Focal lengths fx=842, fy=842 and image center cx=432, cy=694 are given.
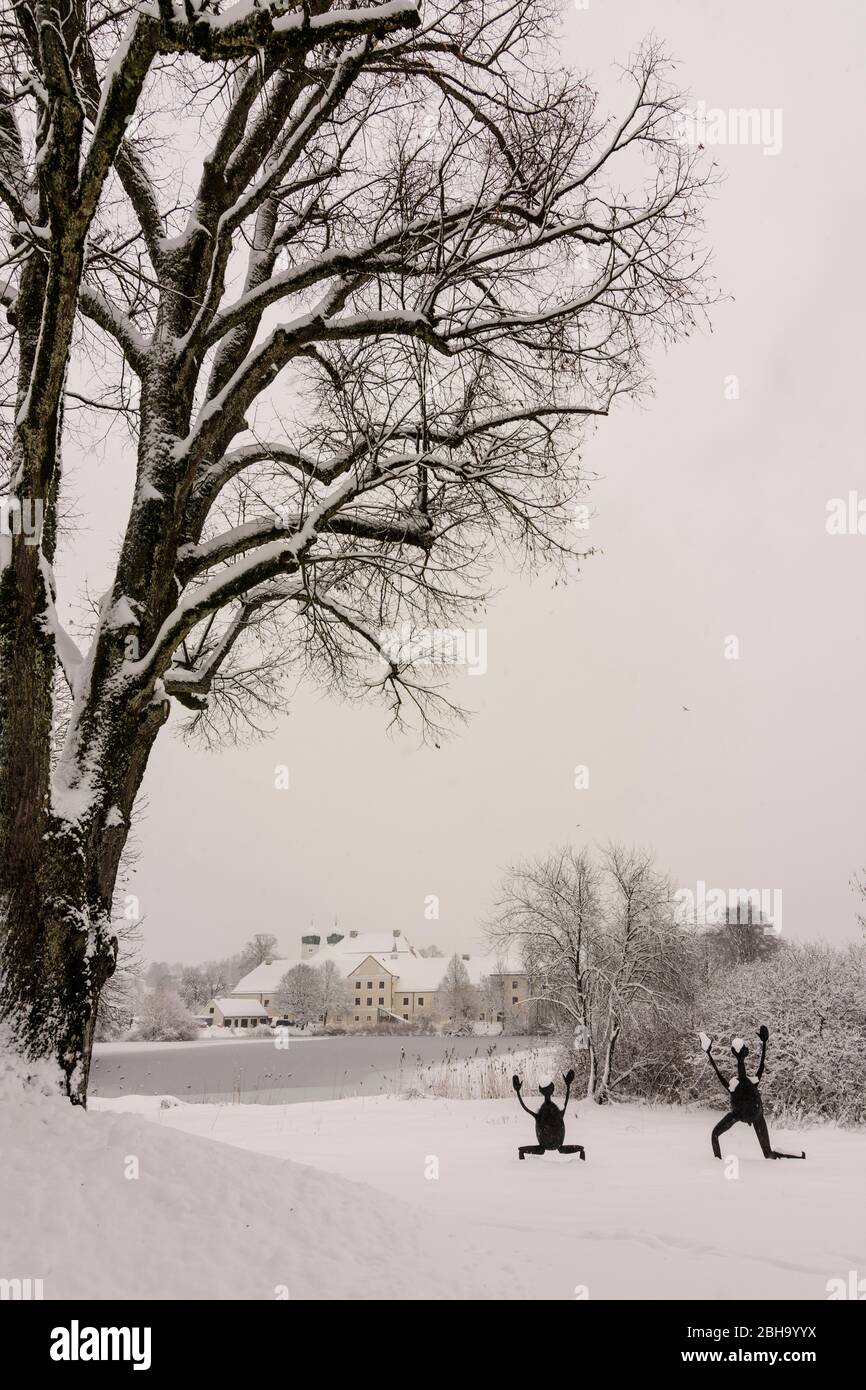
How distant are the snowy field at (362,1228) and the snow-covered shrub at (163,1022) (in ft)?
207

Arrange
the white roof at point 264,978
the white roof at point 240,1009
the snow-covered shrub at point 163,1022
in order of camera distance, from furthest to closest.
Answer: the white roof at point 264,978 → the white roof at point 240,1009 → the snow-covered shrub at point 163,1022

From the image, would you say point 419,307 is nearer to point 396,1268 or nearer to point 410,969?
point 396,1268

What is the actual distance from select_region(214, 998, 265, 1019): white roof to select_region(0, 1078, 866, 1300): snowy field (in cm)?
9232

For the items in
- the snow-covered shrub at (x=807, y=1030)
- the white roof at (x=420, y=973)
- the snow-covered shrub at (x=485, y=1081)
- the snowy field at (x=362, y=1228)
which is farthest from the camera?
the white roof at (x=420, y=973)

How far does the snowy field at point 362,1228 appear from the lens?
4.21 metres

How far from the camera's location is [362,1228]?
507 cm

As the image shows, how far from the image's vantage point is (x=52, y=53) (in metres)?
4.16

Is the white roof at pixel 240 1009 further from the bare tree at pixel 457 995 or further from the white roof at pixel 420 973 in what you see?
the bare tree at pixel 457 995

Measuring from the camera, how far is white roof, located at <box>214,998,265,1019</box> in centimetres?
9262

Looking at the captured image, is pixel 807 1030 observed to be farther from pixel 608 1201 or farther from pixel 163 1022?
pixel 163 1022

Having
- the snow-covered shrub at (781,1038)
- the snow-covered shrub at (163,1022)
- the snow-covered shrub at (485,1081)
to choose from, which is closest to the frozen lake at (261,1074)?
the snow-covered shrub at (485,1081)

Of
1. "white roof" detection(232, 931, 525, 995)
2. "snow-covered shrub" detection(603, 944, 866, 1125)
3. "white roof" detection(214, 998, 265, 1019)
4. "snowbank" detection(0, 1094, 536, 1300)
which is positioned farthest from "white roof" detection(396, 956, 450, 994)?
"snowbank" detection(0, 1094, 536, 1300)

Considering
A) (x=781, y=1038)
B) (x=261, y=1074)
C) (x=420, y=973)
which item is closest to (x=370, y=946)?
(x=420, y=973)
